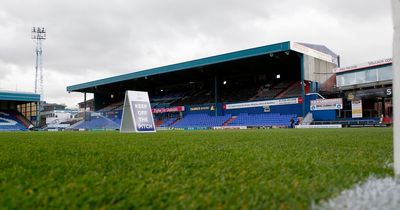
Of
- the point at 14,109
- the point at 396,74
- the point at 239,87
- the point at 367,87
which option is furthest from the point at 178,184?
the point at 14,109

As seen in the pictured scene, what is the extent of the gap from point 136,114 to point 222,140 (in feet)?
17.4

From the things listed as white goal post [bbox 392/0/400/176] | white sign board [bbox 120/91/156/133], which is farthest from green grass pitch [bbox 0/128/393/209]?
white sign board [bbox 120/91/156/133]

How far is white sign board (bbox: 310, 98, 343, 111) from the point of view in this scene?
1855 cm

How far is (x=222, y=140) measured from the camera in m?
5.44

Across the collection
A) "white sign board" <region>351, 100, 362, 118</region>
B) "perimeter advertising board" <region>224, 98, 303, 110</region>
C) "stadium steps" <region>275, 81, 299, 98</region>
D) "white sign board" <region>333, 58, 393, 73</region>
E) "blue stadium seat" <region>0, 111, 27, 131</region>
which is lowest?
"blue stadium seat" <region>0, 111, 27, 131</region>

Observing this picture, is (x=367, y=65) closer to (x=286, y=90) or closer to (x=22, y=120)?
(x=286, y=90)

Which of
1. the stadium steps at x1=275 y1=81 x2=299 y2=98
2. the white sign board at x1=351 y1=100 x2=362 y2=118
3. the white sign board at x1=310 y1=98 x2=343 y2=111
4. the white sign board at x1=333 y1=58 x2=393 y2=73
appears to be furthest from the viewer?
the stadium steps at x1=275 y1=81 x2=299 y2=98

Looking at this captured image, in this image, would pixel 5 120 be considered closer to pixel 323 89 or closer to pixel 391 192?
pixel 323 89

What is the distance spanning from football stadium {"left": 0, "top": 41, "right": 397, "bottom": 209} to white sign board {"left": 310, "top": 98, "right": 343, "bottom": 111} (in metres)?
0.06

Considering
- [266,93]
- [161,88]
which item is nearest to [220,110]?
[266,93]

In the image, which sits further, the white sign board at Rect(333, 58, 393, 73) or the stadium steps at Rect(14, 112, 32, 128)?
the stadium steps at Rect(14, 112, 32, 128)

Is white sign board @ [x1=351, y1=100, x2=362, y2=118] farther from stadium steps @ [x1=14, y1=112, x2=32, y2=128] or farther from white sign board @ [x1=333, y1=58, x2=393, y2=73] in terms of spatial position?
stadium steps @ [x1=14, y1=112, x2=32, y2=128]

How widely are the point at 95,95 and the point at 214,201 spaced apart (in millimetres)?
40747

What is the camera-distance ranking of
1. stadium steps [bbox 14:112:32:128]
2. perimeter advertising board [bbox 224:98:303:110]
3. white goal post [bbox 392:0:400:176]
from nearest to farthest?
white goal post [bbox 392:0:400:176], perimeter advertising board [bbox 224:98:303:110], stadium steps [bbox 14:112:32:128]
